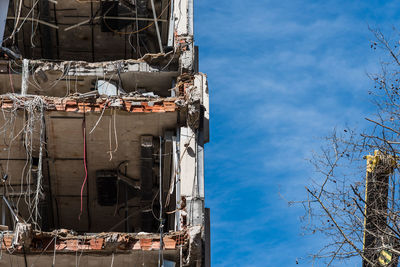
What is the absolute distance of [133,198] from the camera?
2331cm

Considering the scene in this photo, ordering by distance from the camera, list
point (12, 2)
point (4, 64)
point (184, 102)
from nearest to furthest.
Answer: point (184, 102) < point (4, 64) < point (12, 2)

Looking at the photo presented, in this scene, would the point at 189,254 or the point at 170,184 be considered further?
the point at 170,184

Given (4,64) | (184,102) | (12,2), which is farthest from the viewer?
(12,2)

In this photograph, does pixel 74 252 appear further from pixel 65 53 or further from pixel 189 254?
pixel 65 53

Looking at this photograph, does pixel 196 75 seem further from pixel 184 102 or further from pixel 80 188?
pixel 80 188

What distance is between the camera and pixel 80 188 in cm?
2328

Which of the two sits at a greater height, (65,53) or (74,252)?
(65,53)

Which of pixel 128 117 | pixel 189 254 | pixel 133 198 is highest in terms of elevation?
pixel 128 117

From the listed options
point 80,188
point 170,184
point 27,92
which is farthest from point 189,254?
point 27,92

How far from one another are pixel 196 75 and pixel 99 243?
5378 millimetres

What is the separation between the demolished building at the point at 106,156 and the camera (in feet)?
63.8

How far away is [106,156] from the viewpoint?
22688mm

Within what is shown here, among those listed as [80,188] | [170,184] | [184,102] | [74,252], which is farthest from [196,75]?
[74,252]

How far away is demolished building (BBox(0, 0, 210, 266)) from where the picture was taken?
1944 cm
